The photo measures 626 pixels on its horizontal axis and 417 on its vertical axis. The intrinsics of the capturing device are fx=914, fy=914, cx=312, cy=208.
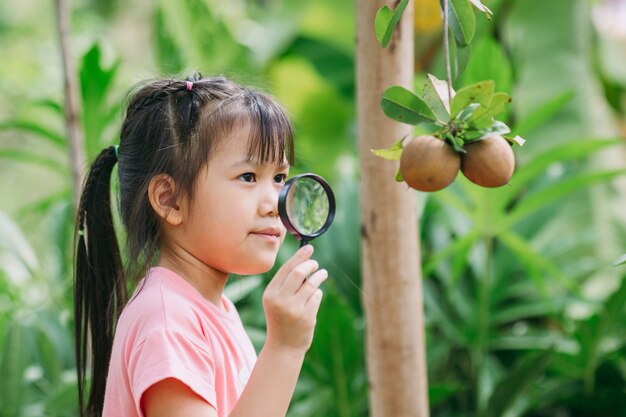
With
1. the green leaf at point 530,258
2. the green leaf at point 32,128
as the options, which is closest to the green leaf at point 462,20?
the green leaf at point 530,258

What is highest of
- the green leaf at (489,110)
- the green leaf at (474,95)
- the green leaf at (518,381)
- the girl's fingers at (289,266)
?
the green leaf at (474,95)

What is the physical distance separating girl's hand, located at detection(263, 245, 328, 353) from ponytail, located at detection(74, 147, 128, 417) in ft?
1.25

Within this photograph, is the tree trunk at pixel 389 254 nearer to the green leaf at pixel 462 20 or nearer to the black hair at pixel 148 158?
the black hair at pixel 148 158

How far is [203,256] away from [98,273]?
0.26 m

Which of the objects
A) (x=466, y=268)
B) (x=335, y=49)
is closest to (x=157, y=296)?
(x=466, y=268)

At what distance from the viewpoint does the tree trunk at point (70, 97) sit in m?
2.14

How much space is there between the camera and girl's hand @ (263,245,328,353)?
1.06 meters

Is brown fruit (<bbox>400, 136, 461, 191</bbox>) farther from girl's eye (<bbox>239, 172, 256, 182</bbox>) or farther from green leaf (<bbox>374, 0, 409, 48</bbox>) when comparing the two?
girl's eye (<bbox>239, 172, 256, 182</bbox>)

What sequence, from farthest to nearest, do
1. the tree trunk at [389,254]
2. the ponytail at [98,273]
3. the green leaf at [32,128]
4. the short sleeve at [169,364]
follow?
the green leaf at [32,128] → the tree trunk at [389,254] → the ponytail at [98,273] → the short sleeve at [169,364]

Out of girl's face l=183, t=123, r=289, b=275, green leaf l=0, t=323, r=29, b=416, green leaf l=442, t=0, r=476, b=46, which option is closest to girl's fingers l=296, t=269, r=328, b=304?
girl's face l=183, t=123, r=289, b=275

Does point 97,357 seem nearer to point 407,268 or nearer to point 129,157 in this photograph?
point 129,157

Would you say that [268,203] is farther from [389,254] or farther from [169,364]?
[389,254]

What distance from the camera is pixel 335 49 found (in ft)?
13.8

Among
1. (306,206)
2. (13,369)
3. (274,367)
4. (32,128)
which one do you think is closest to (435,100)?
(306,206)
